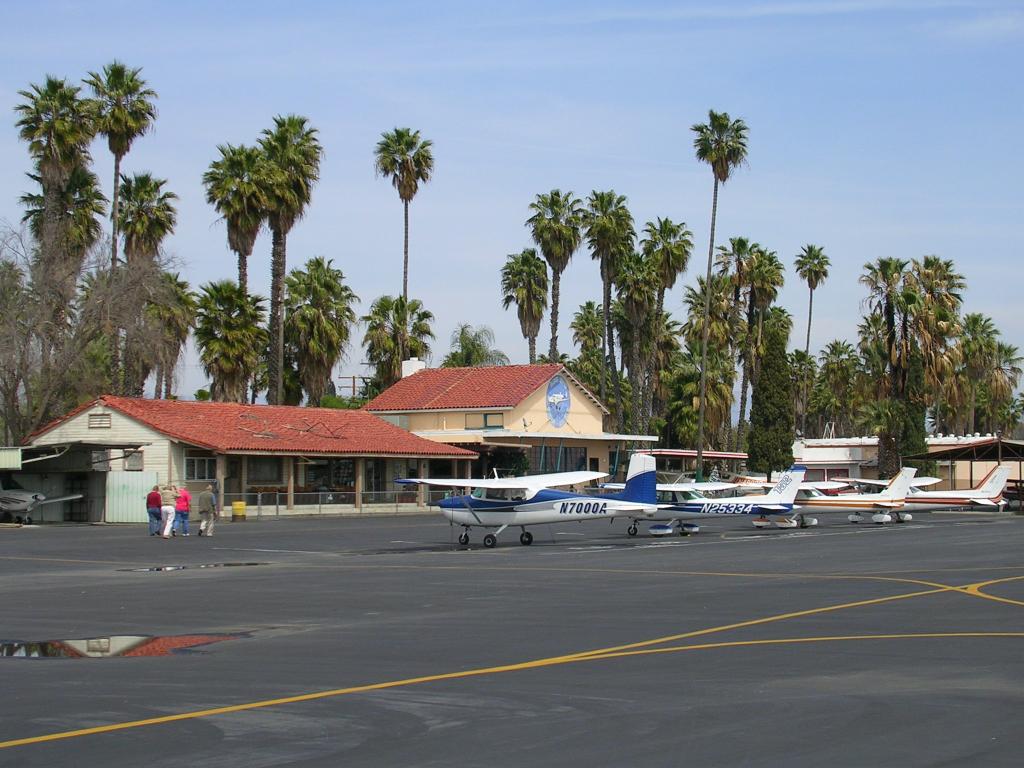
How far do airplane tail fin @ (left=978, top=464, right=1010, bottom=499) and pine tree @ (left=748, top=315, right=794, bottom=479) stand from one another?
80.5 ft

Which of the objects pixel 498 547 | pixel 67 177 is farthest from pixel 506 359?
pixel 498 547

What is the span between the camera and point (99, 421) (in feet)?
177

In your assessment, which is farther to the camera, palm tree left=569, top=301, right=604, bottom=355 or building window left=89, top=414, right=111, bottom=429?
palm tree left=569, top=301, right=604, bottom=355

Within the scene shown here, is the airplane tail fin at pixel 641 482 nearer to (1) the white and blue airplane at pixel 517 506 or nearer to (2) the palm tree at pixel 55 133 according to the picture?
(1) the white and blue airplane at pixel 517 506

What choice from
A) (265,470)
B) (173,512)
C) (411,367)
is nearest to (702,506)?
(173,512)

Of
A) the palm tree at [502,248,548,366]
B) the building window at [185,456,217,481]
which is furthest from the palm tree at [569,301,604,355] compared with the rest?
the building window at [185,456,217,481]

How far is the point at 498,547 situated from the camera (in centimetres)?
3691

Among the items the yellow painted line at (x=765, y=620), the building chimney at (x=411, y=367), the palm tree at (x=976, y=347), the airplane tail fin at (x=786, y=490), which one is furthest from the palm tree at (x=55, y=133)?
the palm tree at (x=976, y=347)

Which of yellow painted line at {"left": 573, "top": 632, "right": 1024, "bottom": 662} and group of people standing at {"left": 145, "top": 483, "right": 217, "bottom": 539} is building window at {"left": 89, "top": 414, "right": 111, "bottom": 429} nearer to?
group of people standing at {"left": 145, "top": 483, "right": 217, "bottom": 539}

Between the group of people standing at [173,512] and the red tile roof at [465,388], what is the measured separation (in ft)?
96.9

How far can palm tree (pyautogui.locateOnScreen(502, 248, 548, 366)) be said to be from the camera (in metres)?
93.9

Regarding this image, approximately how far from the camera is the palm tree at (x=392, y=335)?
8288 centimetres

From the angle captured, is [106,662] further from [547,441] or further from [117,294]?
[547,441]

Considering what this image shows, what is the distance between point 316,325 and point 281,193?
7.81 metres
